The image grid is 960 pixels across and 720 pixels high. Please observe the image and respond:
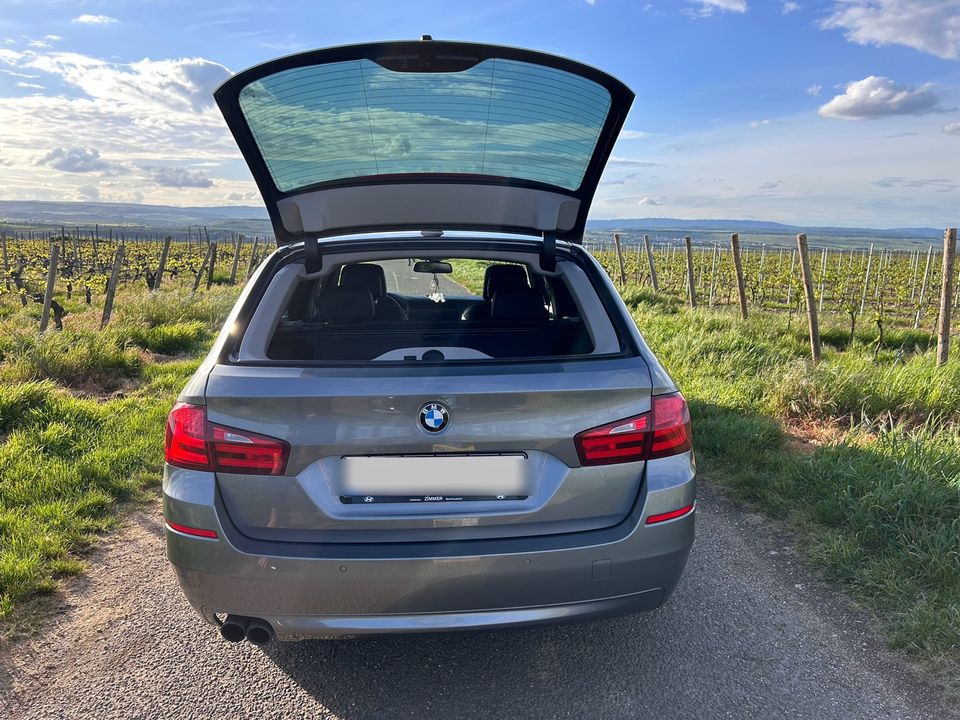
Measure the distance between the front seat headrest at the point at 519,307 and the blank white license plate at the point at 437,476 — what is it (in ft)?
4.02

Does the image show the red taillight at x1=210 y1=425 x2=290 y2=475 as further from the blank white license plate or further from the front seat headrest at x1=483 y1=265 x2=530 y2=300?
the front seat headrest at x1=483 y1=265 x2=530 y2=300

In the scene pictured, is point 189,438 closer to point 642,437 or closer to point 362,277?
point 642,437

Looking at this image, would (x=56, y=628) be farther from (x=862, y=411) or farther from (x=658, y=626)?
(x=862, y=411)

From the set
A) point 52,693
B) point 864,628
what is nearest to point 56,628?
point 52,693

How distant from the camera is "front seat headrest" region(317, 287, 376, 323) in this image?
10.1ft

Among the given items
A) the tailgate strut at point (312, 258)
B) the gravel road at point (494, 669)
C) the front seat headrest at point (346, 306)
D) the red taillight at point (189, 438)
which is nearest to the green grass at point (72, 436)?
the gravel road at point (494, 669)

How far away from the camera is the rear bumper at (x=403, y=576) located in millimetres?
1879

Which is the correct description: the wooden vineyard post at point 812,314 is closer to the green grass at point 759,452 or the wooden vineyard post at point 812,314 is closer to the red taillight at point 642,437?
the green grass at point 759,452

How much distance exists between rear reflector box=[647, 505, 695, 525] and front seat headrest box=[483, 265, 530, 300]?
4.90 ft

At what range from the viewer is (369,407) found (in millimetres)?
1886

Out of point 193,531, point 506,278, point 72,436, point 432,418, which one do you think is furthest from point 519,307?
point 72,436

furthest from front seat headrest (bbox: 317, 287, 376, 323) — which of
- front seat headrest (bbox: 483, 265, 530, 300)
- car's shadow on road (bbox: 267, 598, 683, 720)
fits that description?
car's shadow on road (bbox: 267, 598, 683, 720)

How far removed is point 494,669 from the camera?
236 centimetres

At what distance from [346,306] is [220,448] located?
128 centimetres
